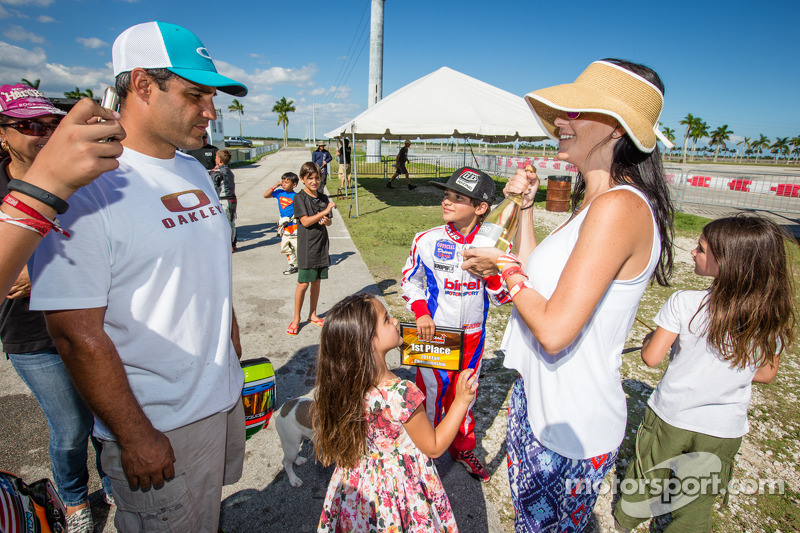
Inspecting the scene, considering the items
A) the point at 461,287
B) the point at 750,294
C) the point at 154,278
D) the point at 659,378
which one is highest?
the point at 154,278

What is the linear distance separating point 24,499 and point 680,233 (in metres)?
12.1

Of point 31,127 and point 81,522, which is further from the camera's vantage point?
point 81,522

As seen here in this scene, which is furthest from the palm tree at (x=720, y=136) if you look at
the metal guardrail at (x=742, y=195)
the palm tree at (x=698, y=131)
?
the metal guardrail at (x=742, y=195)

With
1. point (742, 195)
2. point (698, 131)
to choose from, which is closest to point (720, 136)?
point (698, 131)

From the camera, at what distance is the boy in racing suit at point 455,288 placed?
269cm

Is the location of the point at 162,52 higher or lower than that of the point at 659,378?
higher

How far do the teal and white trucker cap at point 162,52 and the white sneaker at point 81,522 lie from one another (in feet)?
8.00

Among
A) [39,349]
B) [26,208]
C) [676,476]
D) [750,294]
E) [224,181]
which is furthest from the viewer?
[224,181]

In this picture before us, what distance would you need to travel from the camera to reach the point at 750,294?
183cm

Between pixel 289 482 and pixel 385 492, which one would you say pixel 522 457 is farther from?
pixel 289 482

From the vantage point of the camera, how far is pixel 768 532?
2.37 m

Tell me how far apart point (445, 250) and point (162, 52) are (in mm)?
1881

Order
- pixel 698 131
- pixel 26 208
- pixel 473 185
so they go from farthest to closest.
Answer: pixel 698 131
pixel 473 185
pixel 26 208

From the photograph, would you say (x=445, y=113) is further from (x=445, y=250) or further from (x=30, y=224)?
(x=30, y=224)
